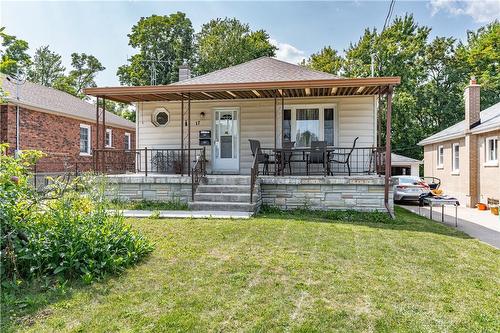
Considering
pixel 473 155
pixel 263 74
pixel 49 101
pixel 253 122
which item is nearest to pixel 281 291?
pixel 253 122

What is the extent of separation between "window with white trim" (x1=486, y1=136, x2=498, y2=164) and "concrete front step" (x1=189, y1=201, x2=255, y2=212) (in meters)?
10.1

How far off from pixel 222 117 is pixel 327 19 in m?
6.52

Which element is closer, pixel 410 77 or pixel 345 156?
pixel 345 156

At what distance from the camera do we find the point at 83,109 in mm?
18438

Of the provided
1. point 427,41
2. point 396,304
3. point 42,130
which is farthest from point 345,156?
point 427,41

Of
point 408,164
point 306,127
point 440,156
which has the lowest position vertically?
point 408,164

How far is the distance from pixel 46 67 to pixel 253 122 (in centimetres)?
3496

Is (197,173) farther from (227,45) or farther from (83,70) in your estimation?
(83,70)

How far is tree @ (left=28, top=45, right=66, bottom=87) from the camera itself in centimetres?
3659

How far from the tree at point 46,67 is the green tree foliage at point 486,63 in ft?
128

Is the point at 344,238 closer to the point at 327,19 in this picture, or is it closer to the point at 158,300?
the point at 158,300

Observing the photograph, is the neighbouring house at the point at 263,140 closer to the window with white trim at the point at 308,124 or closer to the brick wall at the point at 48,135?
the window with white trim at the point at 308,124

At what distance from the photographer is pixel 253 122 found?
11195mm

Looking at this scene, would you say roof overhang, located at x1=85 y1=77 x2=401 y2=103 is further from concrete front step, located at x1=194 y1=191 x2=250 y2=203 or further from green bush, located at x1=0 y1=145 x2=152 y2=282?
green bush, located at x1=0 y1=145 x2=152 y2=282
